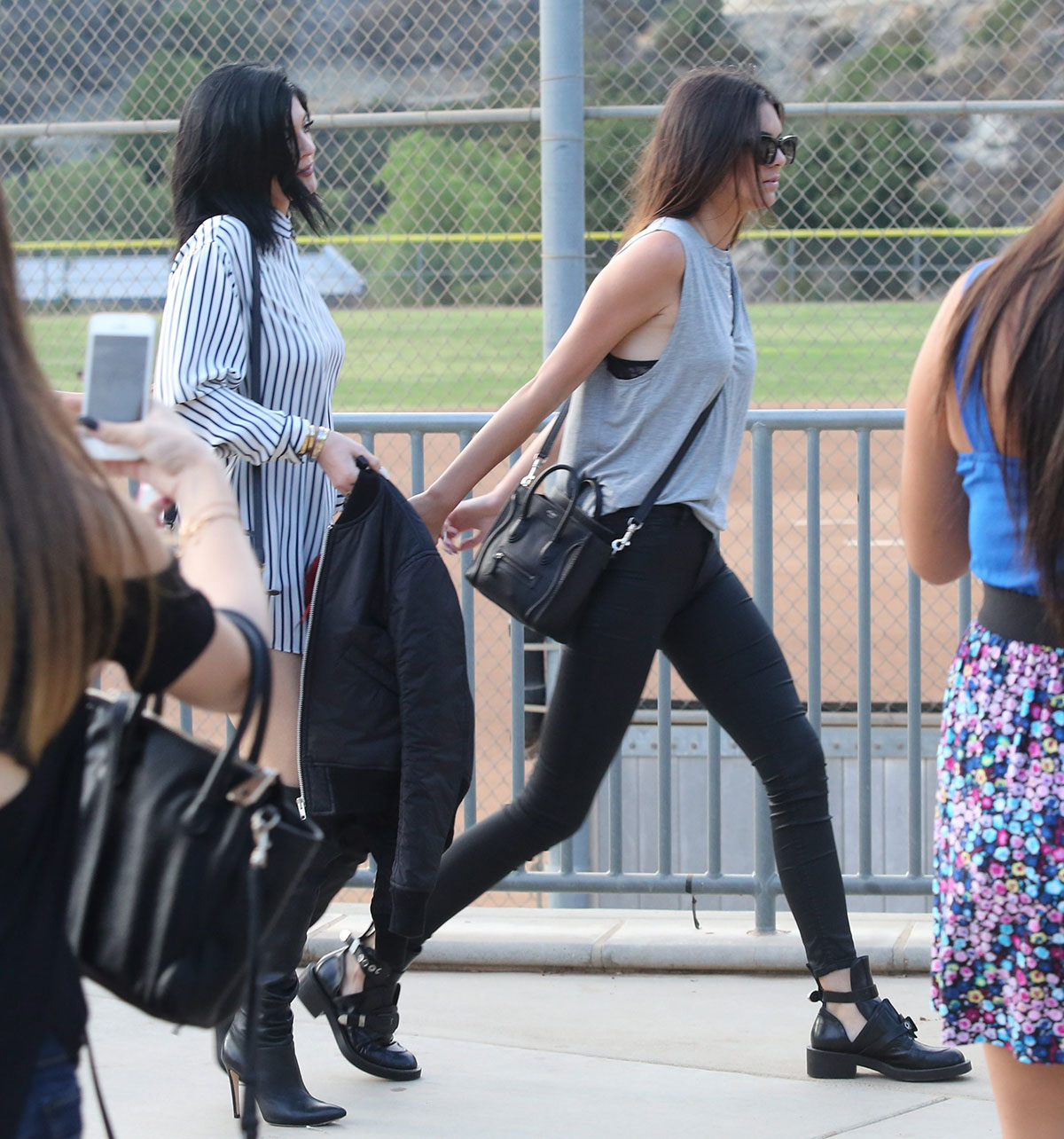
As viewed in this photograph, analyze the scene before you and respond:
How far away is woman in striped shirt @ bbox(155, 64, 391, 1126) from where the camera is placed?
2734 millimetres

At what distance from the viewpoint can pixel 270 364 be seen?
9.25 ft

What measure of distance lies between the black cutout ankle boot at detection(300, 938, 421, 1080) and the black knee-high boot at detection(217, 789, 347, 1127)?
190mm

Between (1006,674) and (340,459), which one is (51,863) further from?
(340,459)

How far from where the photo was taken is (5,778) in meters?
1.29

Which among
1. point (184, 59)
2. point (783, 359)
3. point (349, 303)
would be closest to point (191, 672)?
point (184, 59)

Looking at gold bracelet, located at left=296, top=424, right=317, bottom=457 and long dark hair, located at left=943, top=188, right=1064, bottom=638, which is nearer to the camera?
long dark hair, located at left=943, top=188, right=1064, bottom=638

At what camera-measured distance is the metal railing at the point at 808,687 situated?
3.92 m

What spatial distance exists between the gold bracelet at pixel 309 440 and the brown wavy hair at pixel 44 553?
141 cm

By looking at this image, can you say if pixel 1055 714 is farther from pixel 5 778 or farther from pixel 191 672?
pixel 5 778

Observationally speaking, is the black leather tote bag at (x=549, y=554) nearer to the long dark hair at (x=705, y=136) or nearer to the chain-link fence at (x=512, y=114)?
the long dark hair at (x=705, y=136)

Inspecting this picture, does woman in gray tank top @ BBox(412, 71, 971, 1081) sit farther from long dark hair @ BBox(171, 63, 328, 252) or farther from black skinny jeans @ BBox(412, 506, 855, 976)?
long dark hair @ BBox(171, 63, 328, 252)

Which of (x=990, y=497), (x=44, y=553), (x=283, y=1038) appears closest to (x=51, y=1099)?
(x=44, y=553)

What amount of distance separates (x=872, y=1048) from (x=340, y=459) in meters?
1.64

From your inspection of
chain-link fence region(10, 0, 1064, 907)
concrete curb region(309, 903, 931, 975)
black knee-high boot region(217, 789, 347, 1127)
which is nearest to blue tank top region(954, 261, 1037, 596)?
black knee-high boot region(217, 789, 347, 1127)
